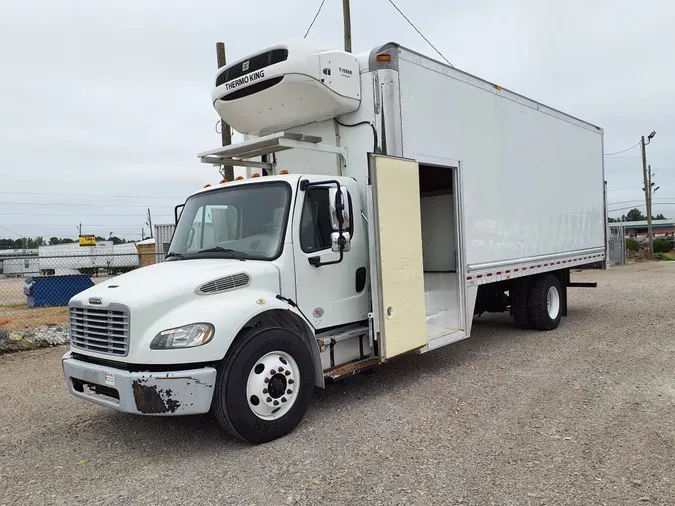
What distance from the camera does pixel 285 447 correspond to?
14.6 ft

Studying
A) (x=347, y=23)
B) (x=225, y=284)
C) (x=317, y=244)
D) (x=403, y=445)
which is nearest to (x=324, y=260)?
(x=317, y=244)

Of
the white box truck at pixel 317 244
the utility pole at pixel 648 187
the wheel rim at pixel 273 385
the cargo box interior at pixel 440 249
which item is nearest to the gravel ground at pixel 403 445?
the wheel rim at pixel 273 385

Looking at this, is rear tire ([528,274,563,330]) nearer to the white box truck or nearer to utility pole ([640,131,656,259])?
the white box truck

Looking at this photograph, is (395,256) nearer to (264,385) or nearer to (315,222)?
(315,222)

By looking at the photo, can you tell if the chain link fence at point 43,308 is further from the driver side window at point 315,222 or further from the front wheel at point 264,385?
the front wheel at point 264,385

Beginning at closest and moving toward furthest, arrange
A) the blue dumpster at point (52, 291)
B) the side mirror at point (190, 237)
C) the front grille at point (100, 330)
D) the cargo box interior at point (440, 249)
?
the front grille at point (100, 330) < the side mirror at point (190, 237) < the cargo box interior at point (440, 249) < the blue dumpster at point (52, 291)

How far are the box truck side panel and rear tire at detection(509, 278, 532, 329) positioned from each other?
2.10ft

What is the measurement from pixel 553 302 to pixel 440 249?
10.3 feet

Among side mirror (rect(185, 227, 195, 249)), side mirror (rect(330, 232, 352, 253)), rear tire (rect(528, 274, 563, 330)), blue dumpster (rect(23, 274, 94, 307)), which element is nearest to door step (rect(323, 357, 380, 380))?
side mirror (rect(330, 232, 352, 253))

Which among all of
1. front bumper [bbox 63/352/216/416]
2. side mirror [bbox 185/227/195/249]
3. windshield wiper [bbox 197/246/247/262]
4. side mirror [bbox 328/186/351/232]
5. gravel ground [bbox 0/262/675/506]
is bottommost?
gravel ground [bbox 0/262/675/506]

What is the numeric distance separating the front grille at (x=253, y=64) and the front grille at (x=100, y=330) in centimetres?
316

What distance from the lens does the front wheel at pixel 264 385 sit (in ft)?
14.1

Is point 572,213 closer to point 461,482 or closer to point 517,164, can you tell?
point 517,164

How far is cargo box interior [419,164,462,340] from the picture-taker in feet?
23.0
